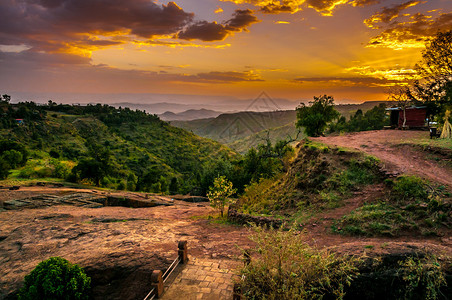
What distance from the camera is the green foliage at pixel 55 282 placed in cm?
844

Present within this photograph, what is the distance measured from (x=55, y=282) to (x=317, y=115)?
32.1m

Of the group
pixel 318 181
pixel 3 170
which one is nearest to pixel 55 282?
pixel 318 181

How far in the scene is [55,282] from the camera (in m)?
8.59

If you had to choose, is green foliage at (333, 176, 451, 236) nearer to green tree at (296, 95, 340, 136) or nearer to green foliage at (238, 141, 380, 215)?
green foliage at (238, 141, 380, 215)

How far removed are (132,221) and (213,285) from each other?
11268mm

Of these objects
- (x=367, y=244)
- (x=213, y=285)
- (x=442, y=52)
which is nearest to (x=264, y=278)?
(x=213, y=285)

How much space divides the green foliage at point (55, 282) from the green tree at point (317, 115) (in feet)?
101

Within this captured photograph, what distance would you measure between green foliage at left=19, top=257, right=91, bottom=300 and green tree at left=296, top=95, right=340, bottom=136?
3089cm

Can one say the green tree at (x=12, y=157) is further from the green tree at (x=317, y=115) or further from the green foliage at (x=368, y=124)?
the green foliage at (x=368, y=124)

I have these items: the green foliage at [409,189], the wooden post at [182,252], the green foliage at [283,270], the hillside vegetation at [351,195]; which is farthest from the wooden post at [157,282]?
the green foliage at [409,189]

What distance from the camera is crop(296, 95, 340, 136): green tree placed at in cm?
3234

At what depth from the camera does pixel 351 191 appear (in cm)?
1488

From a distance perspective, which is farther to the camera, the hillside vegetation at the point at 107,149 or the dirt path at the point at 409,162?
the hillside vegetation at the point at 107,149

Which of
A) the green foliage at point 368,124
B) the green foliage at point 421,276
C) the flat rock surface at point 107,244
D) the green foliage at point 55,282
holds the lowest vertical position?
the flat rock surface at point 107,244
